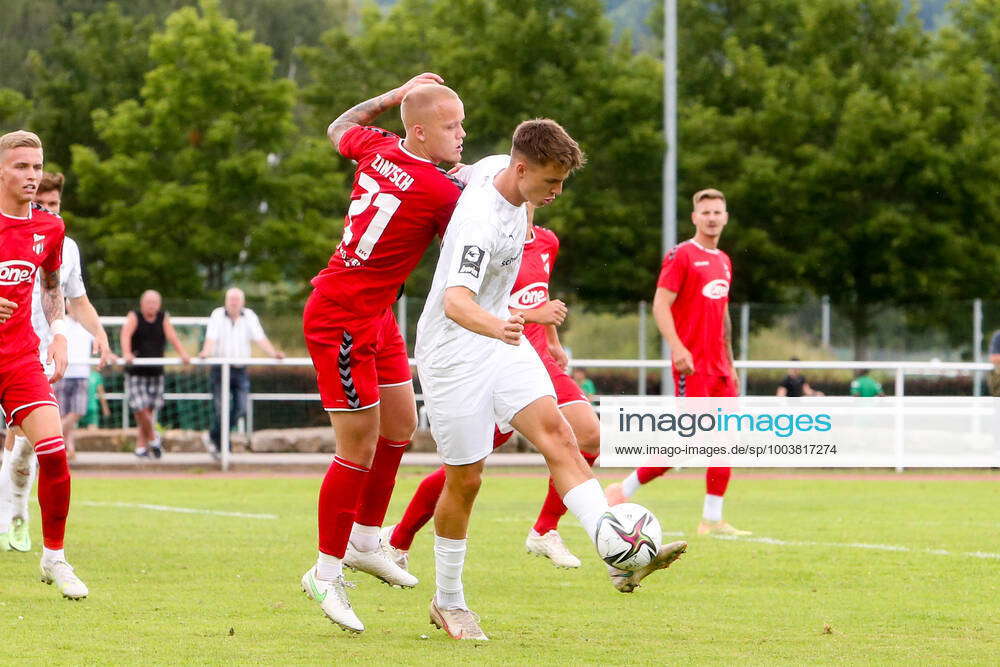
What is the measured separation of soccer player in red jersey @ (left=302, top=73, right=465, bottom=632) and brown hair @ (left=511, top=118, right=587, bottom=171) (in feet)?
2.36

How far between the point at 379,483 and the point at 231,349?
11625 millimetres

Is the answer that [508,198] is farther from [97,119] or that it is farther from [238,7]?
[238,7]

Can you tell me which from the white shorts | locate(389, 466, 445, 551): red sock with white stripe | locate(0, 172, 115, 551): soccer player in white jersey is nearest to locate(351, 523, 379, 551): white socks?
locate(389, 466, 445, 551): red sock with white stripe

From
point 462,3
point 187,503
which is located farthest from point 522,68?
point 187,503

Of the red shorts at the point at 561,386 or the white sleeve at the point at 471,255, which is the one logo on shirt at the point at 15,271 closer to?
the white sleeve at the point at 471,255

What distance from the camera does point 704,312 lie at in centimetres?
1131

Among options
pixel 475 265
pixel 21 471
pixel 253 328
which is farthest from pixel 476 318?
pixel 253 328

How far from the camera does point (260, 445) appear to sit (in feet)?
66.5

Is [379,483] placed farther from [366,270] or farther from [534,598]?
[366,270]

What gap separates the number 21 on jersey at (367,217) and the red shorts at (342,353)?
287mm

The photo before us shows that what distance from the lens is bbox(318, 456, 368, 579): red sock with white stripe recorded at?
693cm

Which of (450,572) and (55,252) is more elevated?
(55,252)

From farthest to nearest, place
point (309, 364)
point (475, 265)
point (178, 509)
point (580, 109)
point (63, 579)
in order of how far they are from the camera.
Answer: point (580, 109) < point (309, 364) < point (178, 509) < point (63, 579) < point (475, 265)

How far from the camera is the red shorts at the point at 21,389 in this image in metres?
7.75
